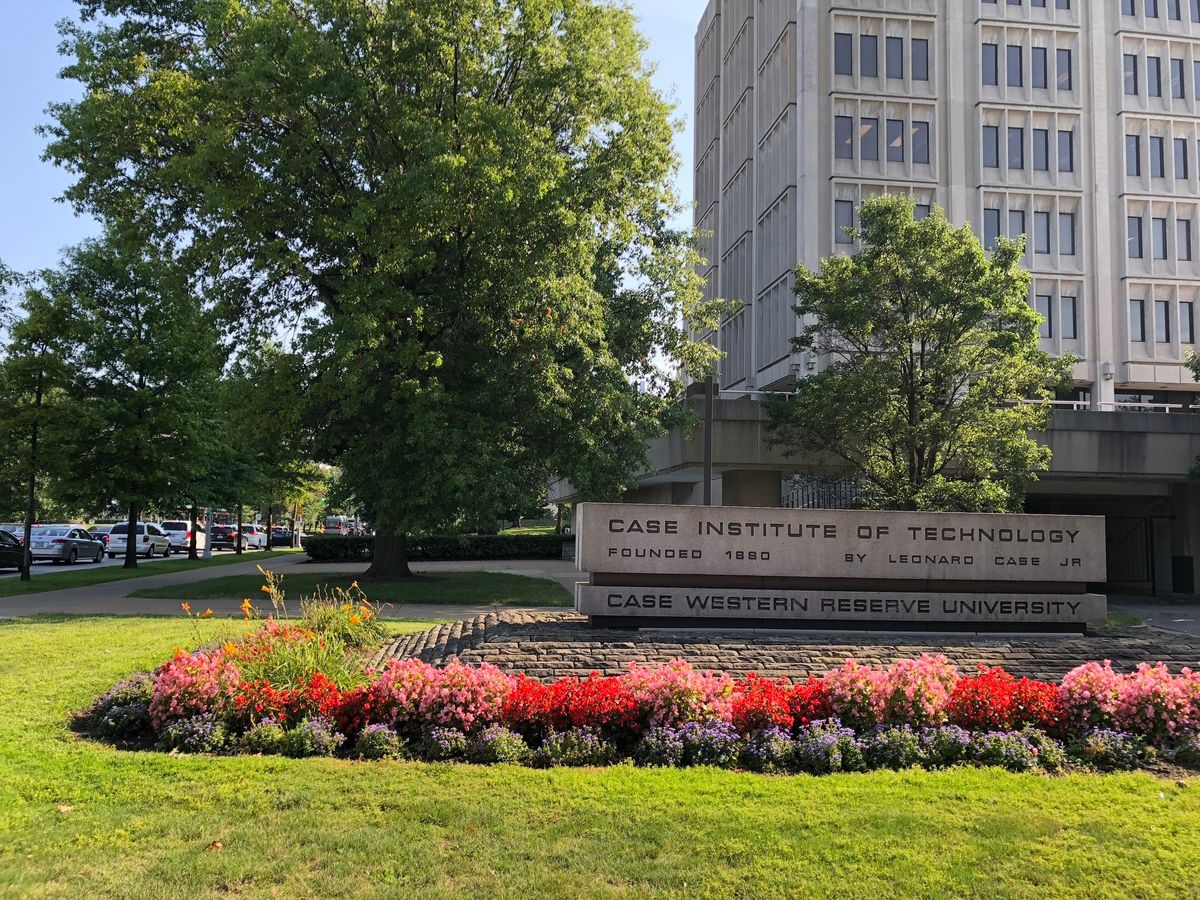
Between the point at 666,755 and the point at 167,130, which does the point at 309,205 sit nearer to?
the point at 167,130

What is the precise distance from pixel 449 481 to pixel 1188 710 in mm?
12938

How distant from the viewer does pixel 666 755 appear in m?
6.51

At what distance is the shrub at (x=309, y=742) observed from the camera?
21.9 ft

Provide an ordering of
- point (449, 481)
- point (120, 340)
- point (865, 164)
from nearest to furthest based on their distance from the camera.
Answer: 1. point (449, 481)
2. point (120, 340)
3. point (865, 164)

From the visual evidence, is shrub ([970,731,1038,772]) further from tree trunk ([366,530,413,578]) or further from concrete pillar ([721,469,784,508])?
concrete pillar ([721,469,784,508])

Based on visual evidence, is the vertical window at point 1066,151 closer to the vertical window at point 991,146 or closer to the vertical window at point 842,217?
the vertical window at point 991,146

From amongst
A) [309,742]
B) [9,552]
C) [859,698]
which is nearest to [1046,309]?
[859,698]

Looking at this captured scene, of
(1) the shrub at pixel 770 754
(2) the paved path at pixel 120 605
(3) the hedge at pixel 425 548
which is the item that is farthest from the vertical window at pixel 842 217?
(1) the shrub at pixel 770 754

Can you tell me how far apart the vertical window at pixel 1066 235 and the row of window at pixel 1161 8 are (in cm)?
1000

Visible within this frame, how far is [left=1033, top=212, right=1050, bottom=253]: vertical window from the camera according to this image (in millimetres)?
40031

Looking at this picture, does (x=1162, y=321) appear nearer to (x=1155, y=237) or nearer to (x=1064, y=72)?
(x=1155, y=237)

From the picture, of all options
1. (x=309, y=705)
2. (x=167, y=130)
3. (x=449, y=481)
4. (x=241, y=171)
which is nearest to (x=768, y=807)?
(x=309, y=705)

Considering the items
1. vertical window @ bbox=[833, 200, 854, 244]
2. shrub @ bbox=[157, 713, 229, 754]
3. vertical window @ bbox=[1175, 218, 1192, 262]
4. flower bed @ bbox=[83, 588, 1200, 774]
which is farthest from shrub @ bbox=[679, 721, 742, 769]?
vertical window @ bbox=[1175, 218, 1192, 262]

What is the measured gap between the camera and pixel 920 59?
39281 mm
